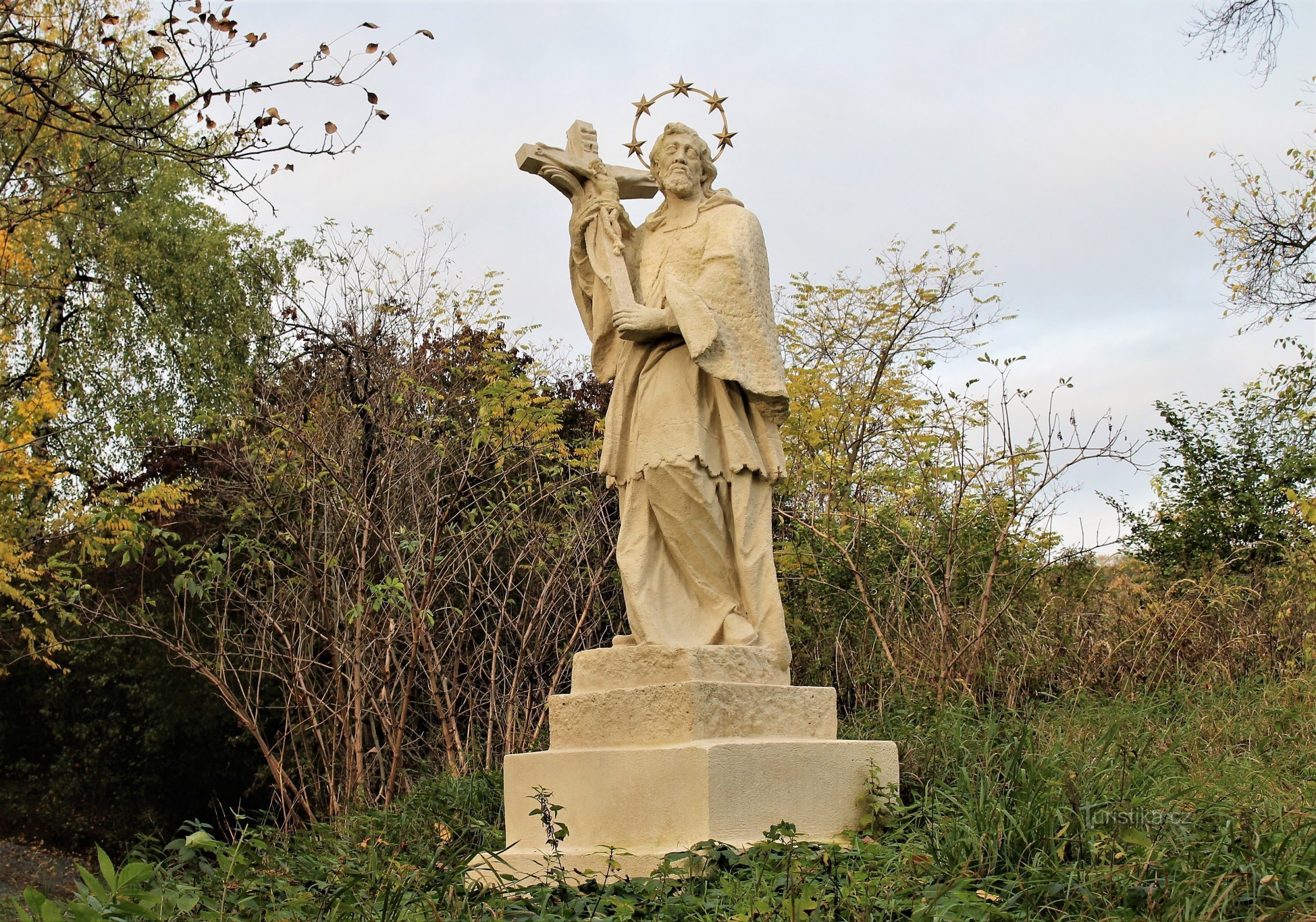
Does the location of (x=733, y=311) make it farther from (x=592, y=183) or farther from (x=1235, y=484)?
(x=1235, y=484)

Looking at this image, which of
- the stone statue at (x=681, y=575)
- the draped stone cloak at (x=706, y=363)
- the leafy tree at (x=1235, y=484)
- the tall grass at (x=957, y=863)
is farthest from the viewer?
the leafy tree at (x=1235, y=484)

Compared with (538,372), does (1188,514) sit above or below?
below

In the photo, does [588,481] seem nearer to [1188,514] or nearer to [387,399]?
[387,399]

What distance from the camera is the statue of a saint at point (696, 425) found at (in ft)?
16.5

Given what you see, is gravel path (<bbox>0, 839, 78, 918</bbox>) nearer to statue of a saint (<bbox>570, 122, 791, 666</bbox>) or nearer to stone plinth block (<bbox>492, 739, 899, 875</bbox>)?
stone plinth block (<bbox>492, 739, 899, 875</bbox>)

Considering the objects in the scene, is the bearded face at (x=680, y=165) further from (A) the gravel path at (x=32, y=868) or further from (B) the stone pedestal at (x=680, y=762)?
(A) the gravel path at (x=32, y=868)

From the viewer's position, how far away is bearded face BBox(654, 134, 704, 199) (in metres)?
5.43

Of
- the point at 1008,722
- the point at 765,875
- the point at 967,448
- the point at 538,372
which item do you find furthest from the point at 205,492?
the point at 765,875

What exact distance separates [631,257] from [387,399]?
14.9ft

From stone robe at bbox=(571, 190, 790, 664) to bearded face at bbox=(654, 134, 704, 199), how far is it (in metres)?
0.19

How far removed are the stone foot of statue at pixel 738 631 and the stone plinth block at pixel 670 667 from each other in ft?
0.22

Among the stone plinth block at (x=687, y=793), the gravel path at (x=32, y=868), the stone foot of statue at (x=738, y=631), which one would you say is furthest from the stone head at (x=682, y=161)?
the gravel path at (x=32, y=868)

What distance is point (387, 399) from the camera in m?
9.67

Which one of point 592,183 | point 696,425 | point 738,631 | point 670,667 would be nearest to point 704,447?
point 696,425
